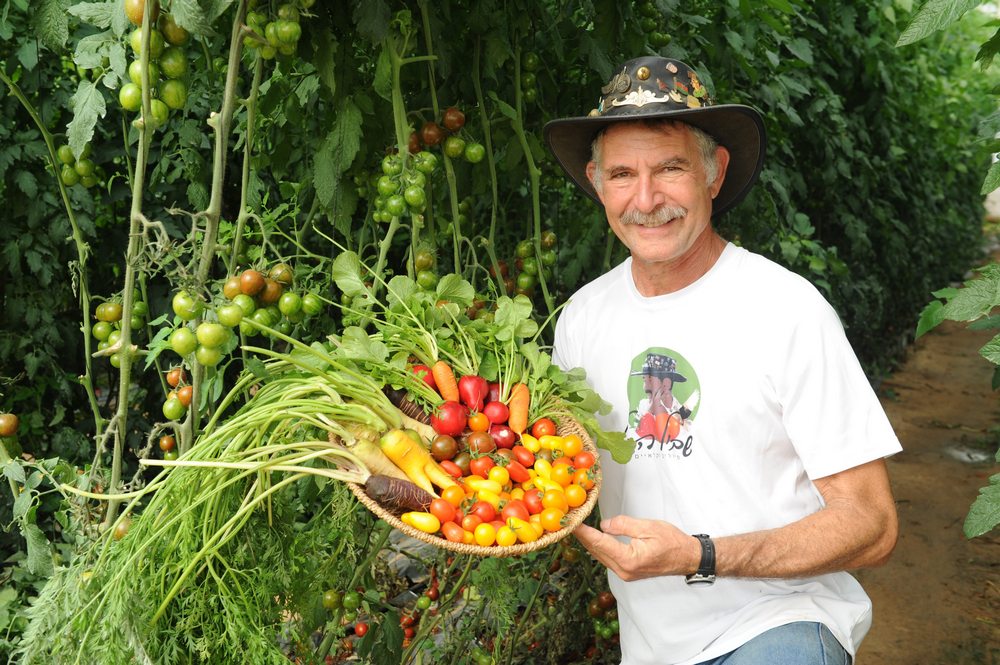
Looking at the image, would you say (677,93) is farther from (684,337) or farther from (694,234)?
(684,337)

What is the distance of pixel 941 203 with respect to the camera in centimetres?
869

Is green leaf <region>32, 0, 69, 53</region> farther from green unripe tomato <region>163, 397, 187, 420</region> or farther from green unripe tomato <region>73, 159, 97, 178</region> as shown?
green unripe tomato <region>163, 397, 187, 420</region>

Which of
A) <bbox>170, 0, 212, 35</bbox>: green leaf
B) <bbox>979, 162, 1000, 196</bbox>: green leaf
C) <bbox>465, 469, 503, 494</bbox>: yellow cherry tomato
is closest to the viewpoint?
<bbox>170, 0, 212, 35</bbox>: green leaf

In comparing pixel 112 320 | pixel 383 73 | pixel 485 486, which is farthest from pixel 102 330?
pixel 485 486

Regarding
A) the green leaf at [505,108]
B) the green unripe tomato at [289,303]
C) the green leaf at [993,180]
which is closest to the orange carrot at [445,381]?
the green unripe tomato at [289,303]

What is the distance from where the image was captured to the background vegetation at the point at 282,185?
1736 millimetres

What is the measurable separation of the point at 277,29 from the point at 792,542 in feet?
4.34

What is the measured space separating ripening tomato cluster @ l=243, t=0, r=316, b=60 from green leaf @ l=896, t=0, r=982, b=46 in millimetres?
1021

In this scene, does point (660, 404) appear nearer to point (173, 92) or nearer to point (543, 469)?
point (543, 469)

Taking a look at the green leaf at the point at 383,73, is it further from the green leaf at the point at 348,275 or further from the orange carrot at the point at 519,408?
the orange carrot at the point at 519,408

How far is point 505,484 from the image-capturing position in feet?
5.56

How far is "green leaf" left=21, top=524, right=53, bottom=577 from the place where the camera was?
5.64 feet

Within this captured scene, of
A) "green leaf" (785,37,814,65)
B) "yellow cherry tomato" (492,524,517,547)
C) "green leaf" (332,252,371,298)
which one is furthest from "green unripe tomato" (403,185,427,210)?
"green leaf" (785,37,814,65)

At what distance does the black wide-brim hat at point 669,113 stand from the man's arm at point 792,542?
749 millimetres
